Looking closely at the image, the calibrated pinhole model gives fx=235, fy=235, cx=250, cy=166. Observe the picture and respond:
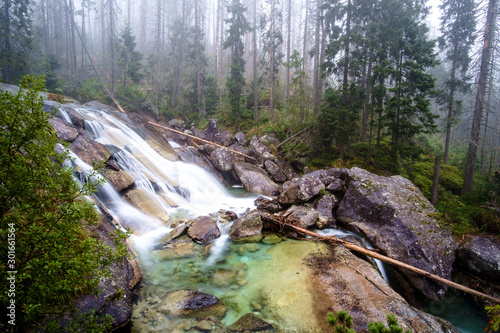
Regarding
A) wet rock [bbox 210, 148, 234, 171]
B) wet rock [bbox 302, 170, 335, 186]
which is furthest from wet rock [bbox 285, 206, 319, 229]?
wet rock [bbox 210, 148, 234, 171]

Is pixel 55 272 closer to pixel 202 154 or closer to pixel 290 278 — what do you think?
pixel 290 278

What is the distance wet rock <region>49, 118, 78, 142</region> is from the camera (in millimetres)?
10902

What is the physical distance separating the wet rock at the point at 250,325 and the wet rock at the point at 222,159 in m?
12.0

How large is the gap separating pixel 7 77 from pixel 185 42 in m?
15.7

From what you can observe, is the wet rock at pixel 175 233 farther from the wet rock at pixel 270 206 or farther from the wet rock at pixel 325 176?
the wet rock at pixel 325 176

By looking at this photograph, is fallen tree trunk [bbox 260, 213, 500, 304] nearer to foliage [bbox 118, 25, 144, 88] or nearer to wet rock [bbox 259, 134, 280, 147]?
wet rock [bbox 259, 134, 280, 147]

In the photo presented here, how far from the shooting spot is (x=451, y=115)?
17.5 meters

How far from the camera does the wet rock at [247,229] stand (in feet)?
30.0

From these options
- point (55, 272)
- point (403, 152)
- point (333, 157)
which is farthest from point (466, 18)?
point (55, 272)

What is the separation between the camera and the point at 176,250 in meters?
8.21

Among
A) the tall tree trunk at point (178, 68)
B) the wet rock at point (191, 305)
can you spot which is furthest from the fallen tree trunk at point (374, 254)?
the tall tree trunk at point (178, 68)

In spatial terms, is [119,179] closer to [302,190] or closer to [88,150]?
[88,150]

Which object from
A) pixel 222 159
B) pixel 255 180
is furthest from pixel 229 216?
pixel 222 159

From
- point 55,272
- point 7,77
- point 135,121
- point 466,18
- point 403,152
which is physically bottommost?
point 55,272
